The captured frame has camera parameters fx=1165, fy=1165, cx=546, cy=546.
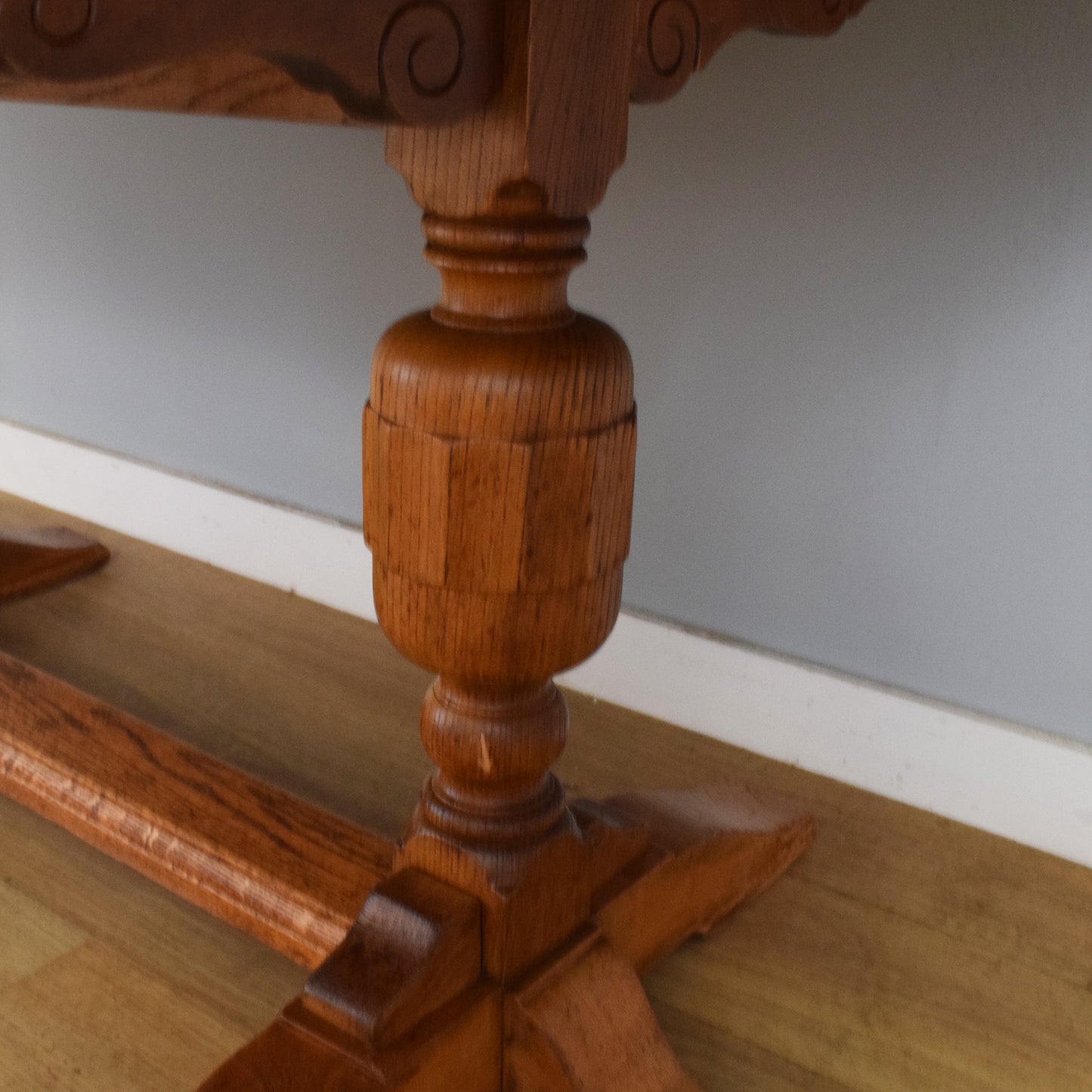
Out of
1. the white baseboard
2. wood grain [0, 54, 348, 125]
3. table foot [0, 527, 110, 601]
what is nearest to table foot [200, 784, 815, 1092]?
the white baseboard

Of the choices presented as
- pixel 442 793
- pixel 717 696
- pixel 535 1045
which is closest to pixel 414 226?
pixel 717 696

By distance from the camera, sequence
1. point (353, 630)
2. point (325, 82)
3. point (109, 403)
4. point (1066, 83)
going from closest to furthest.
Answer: point (325, 82) < point (1066, 83) < point (353, 630) < point (109, 403)

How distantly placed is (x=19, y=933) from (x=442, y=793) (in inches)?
15.8

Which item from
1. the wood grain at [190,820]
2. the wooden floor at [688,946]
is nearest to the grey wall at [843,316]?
the wooden floor at [688,946]

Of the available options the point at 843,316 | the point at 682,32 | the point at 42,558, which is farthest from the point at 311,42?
the point at 42,558

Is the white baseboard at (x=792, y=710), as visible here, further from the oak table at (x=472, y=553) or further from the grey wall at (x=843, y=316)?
the oak table at (x=472, y=553)

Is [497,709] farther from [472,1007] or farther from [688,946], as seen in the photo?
[688,946]

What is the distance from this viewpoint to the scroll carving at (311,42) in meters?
0.38

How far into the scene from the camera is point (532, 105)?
1.62 ft

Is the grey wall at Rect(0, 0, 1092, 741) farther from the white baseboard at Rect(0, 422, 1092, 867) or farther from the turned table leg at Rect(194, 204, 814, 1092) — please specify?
the turned table leg at Rect(194, 204, 814, 1092)

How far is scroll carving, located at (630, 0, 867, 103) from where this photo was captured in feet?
1.77

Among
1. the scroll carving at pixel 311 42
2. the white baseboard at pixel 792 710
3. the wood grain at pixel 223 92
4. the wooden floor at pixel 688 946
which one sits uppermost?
the scroll carving at pixel 311 42

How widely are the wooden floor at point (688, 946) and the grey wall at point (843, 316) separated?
139 mm

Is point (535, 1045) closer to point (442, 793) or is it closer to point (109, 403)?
point (442, 793)
